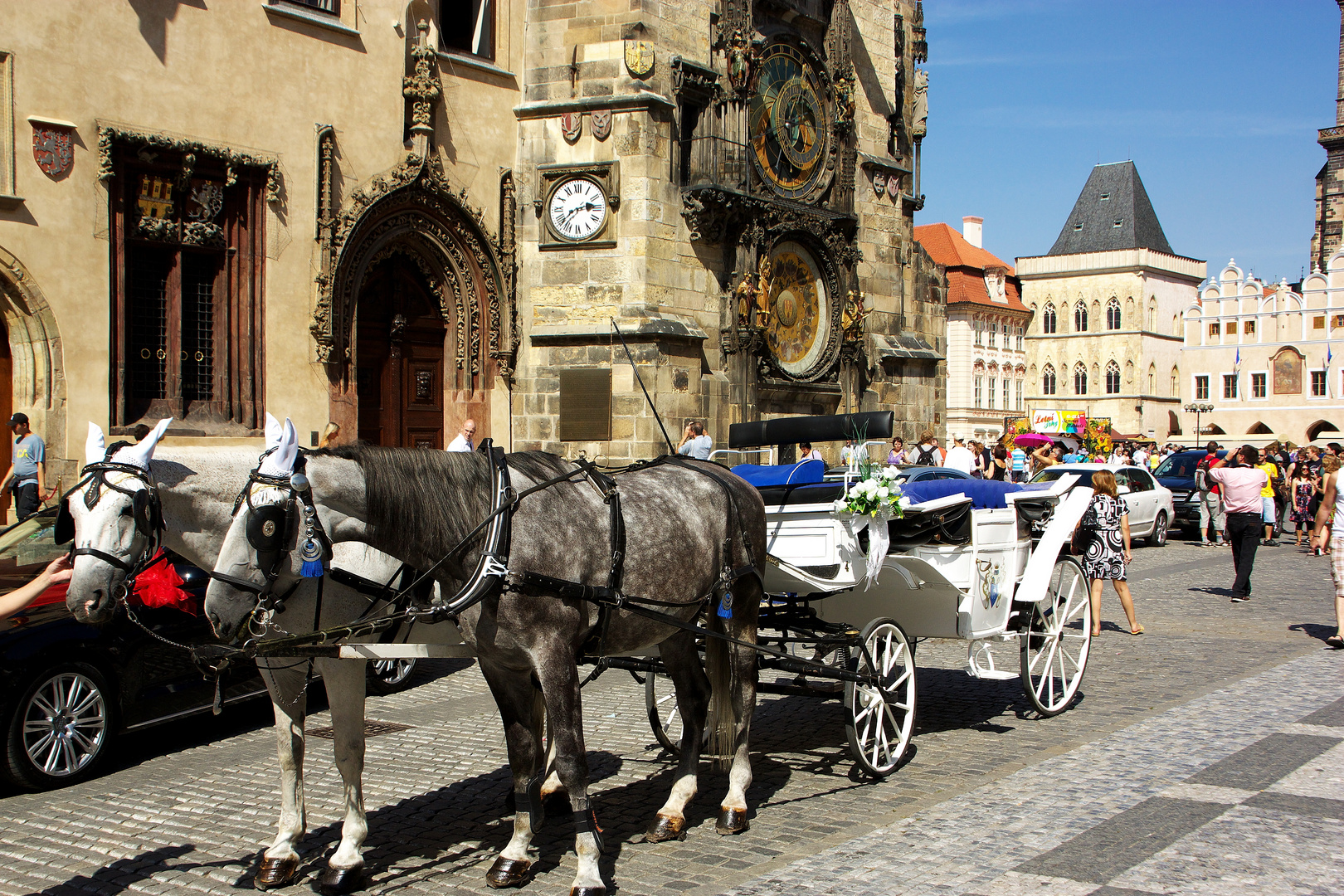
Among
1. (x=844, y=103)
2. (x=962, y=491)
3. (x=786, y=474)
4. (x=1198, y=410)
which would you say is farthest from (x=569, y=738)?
(x=1198, y=410)

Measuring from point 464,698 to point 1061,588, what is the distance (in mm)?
4716

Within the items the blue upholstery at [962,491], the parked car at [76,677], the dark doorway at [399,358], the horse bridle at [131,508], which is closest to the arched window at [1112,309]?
the dark doorway at [399,358]

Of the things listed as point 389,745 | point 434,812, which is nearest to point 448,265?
point 389,745

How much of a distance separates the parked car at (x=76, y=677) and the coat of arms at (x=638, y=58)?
37.3ft

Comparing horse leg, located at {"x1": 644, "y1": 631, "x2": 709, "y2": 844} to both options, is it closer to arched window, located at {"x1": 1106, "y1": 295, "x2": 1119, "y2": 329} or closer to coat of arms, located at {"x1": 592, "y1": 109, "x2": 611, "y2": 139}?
coat of arms, located at {"x1": 592, "y1": 109, "x2": 611, "y2": 139}

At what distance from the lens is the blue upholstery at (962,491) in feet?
26.1

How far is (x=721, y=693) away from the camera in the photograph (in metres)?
6.27

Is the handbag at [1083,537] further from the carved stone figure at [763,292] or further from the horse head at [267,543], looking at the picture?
the horse head at [267,543]

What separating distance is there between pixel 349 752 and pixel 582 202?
12.7 meters

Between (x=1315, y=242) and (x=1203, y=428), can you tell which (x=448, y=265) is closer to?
(x=1203, y=428)

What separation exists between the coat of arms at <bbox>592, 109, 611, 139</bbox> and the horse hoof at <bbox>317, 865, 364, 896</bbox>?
13.5m

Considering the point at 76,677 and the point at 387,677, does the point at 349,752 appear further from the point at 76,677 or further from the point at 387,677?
the point at 387,677

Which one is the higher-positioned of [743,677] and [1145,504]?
[743,677]

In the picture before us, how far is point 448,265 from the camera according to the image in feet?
53.7
